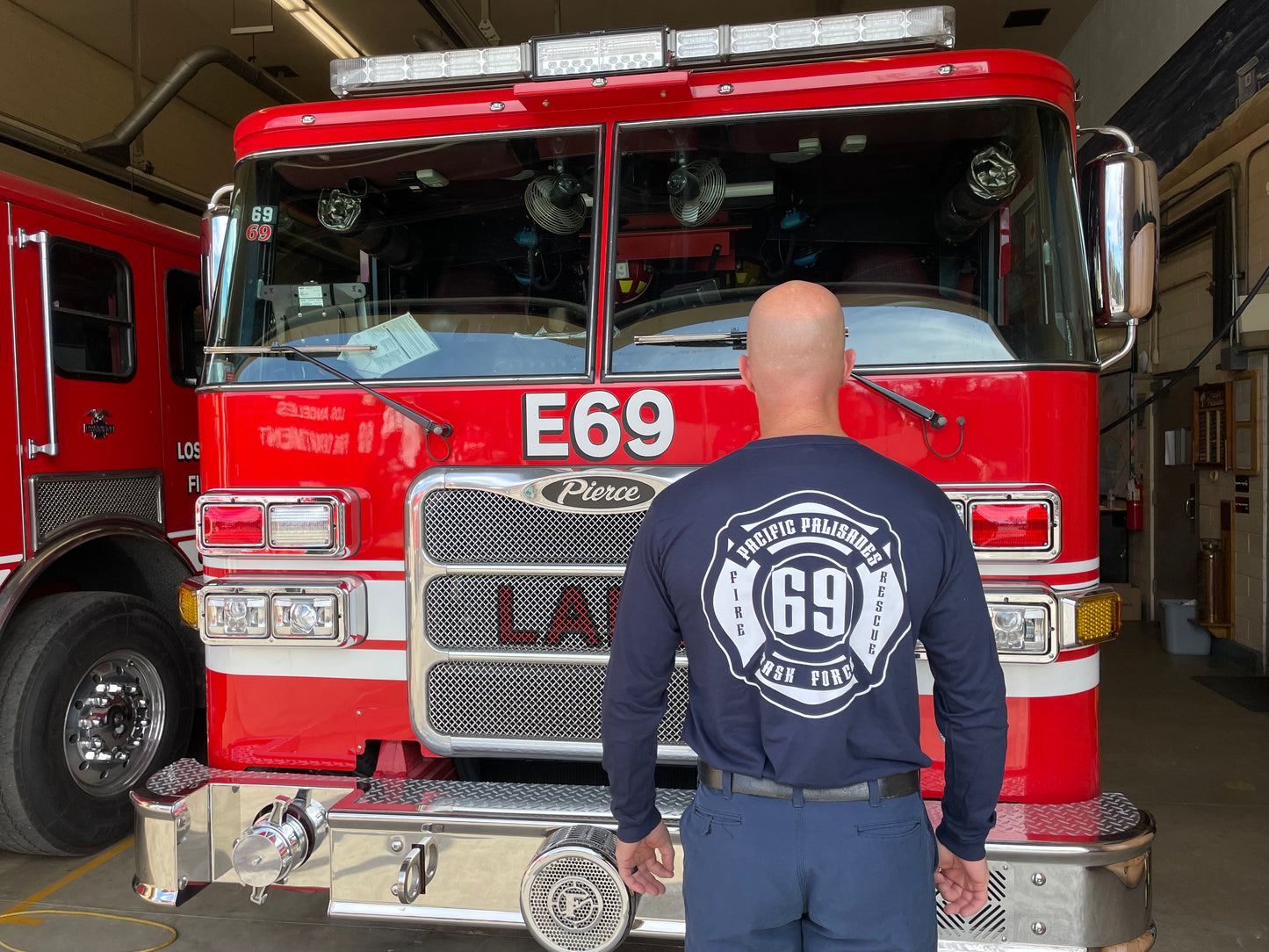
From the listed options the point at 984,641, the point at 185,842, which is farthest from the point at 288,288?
the point at 984,641

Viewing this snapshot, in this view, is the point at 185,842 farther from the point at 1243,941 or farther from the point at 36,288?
the point at 1243,941

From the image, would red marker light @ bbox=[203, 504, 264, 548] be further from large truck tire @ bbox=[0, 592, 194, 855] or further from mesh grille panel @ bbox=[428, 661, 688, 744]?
large truck tire @ bbox=[0, 592, 194, 855]

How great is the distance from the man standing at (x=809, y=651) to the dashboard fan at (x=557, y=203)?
1358 millimetres

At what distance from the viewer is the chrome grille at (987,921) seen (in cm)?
229

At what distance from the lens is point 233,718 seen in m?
2.94

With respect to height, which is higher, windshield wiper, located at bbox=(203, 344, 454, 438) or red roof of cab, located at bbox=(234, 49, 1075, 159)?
red roof of cab, located at bbox=(234, 49, 1075, 159)

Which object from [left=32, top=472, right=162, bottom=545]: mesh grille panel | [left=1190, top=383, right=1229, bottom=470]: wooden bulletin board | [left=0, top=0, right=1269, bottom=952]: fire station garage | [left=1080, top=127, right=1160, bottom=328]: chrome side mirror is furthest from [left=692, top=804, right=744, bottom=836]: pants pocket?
[left=1190, top=383, right=1229, bottom=470]: wooden bulletin board

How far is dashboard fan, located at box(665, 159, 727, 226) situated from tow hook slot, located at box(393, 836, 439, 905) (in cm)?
186

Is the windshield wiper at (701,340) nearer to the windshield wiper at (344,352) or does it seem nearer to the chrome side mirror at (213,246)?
the windshield wiper at (344,352)

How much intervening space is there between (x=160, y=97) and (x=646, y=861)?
8831 millimetres

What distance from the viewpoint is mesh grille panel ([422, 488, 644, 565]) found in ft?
8.61

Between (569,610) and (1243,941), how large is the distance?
8.94 ft

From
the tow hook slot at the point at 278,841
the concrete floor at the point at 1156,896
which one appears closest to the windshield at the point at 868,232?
the tow hook slot at the point at 278,841

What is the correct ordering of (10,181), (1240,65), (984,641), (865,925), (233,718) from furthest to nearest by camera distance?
(1240,65) → (10,181) → (233,718) → (984,641) → (865,925)
